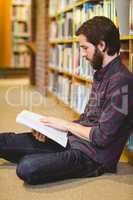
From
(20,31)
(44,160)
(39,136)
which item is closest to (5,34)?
(20,31)

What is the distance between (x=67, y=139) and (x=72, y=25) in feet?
6.09

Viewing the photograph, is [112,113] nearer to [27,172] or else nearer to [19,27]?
[27,172]

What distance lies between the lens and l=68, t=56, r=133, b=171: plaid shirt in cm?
171

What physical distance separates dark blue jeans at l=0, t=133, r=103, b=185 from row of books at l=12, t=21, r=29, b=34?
5555 mm

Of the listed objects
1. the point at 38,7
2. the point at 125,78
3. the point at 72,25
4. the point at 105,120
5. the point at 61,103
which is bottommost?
the point at 61,103

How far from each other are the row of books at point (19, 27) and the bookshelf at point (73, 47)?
9.50 ft

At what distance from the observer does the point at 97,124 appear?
6.03ft

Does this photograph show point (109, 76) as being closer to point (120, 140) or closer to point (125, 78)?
point (125, 78)

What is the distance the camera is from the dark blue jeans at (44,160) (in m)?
1.71

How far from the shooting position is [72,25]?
3.53m

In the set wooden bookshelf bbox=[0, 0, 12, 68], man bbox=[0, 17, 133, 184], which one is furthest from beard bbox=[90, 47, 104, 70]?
wooden bookshelf bbox=[0, 0, 12, 68]

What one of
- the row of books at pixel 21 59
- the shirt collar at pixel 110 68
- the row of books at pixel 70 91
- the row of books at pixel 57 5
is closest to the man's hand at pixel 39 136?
the shirt collar at pixel 110 68

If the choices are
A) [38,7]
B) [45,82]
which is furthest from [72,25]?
[38,7]

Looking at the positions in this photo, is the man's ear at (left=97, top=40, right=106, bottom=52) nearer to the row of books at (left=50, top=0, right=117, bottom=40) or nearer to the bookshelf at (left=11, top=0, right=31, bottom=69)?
the row of books at (left=50, top=0, right=117, bottom=40)
